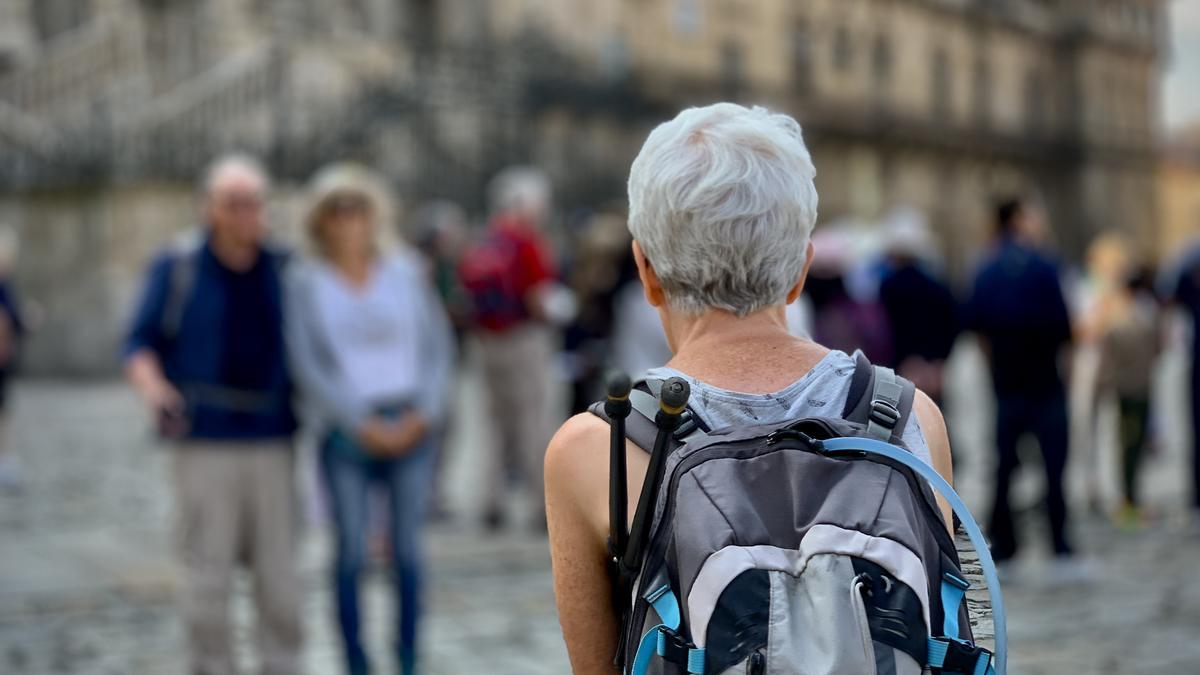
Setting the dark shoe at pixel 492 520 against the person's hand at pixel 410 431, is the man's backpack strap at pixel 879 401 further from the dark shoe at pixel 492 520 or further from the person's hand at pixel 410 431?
the dark shoe at pixel 492 520

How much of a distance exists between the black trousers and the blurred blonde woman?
3.35 m

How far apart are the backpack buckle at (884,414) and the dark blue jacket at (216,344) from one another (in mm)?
3522

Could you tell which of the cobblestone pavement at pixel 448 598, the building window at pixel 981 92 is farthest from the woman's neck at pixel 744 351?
the building window at pixel 981 92

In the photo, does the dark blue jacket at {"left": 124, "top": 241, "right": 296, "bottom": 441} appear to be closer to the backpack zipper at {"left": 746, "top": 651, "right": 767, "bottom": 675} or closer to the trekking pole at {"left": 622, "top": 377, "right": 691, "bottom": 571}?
the trekking pole at {"left": 622, "top": 377, "right": 691, "bottom": 571}

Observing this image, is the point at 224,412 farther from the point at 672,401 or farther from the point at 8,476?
the point at 8,476

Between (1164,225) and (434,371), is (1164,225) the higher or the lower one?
the lower one

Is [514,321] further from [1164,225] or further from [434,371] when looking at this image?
[1164,225]

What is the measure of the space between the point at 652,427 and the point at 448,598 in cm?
529

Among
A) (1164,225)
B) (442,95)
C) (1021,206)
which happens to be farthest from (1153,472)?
(1164,225)

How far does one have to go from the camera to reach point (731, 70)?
3791cm

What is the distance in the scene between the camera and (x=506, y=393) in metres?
9.20

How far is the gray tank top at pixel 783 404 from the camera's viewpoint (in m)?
2.07

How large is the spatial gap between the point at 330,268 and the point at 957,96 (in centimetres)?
4857

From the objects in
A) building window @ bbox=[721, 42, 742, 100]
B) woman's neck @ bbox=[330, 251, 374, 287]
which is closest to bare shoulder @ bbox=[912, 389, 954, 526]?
woman's neck @ bbox=[330, 251, 374, 287]
